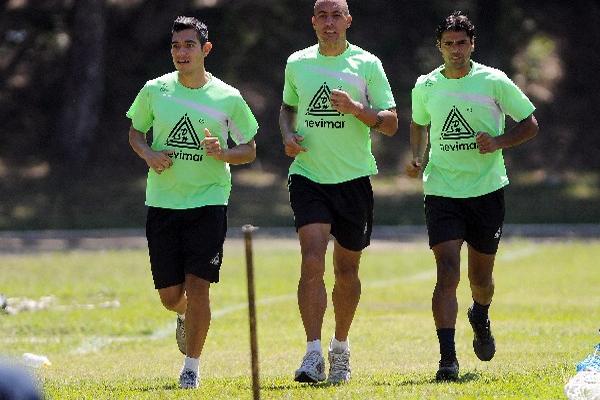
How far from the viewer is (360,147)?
10094mm

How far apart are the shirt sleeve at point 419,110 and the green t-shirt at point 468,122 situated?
0.53 feet

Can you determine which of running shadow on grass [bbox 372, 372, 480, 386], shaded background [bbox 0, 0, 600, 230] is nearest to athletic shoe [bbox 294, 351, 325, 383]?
running shadow on grass [bbox 372, 372, 480, 386]

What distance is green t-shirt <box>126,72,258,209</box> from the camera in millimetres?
9969

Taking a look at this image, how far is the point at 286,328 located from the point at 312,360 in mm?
6489

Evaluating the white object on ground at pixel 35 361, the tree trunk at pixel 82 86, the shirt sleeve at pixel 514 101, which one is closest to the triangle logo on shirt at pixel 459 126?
the shirt sleeve at pixel 514 101

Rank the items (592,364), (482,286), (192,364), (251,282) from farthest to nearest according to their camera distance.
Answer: (482,286) < (192,364) < (592,364) < (251,282)

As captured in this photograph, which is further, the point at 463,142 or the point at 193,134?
the point at 463,142

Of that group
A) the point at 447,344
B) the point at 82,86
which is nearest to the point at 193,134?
the point at 447,344

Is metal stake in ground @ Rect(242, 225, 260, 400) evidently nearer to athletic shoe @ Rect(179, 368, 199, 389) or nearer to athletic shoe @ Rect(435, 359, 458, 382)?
athletic shoe @ Rect(179, 368, 199, 389)

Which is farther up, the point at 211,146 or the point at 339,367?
the point at 211,146

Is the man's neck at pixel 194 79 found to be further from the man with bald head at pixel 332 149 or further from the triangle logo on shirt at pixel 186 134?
the man with bald head at pixel 332 149

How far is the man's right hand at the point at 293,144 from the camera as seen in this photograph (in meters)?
9.95

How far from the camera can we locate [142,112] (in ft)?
33.4

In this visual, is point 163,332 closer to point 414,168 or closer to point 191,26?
point 414,168
